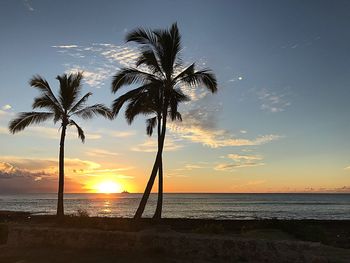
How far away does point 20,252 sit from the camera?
38.8ft

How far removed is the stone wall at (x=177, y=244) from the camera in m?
9.62

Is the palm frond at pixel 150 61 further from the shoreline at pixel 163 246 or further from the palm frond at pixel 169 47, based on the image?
the shoreline at pixel 163 246

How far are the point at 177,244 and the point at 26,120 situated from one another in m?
16.4

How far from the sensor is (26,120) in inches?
945

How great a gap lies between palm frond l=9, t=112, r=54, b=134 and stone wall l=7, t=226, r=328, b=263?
12149mm

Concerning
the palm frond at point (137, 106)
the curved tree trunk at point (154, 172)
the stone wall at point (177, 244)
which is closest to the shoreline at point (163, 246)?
the stone wall at point (177, 244)

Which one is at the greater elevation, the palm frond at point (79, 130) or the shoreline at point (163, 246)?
the palm frond at point (79, 130)

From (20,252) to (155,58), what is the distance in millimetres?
11922

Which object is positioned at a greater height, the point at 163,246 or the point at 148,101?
the point at 148,101

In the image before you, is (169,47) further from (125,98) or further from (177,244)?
(177,244)

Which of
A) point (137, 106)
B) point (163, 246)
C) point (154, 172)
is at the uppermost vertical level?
point (137, 106)

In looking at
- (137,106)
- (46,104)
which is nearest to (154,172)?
(137,106)

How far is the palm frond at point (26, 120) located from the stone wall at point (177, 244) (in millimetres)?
12149

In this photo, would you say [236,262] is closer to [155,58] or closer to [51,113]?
[155,58]
